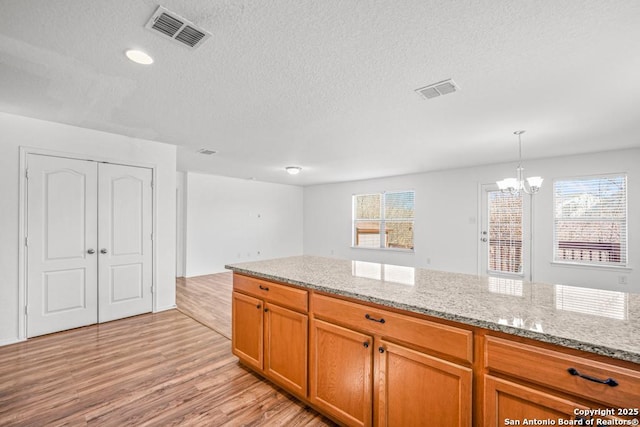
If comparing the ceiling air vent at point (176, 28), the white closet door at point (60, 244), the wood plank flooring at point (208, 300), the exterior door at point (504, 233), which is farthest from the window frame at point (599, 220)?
the white closet door at point (60, 244)

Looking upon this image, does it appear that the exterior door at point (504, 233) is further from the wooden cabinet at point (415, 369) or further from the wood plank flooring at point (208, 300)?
the wooden cabinet at point (415, 369)

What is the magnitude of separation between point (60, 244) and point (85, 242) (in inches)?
8.8

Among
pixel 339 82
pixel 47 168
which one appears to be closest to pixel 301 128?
pixel 339 82

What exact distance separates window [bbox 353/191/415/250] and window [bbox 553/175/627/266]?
2.81m

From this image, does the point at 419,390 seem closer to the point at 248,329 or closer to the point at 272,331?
the point at 272,331

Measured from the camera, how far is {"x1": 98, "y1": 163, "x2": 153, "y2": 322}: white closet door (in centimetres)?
358

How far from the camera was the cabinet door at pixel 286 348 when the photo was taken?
1.93 metres

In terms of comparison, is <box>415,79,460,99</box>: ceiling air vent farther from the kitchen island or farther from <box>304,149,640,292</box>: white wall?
<box>304,149,640,292</box>: white wall

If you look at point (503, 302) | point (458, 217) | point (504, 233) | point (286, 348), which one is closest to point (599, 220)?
point (504, 233)

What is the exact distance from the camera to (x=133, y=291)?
3.81 meters

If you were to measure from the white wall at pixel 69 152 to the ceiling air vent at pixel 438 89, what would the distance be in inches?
138

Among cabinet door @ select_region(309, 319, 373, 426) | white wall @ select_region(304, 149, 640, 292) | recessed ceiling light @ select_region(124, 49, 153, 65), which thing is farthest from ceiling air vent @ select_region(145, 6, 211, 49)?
white wall @ select_region(304, 149, 640, 292)

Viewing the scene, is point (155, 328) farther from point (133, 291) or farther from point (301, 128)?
point (301, 128)

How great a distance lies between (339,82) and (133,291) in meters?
3.69
